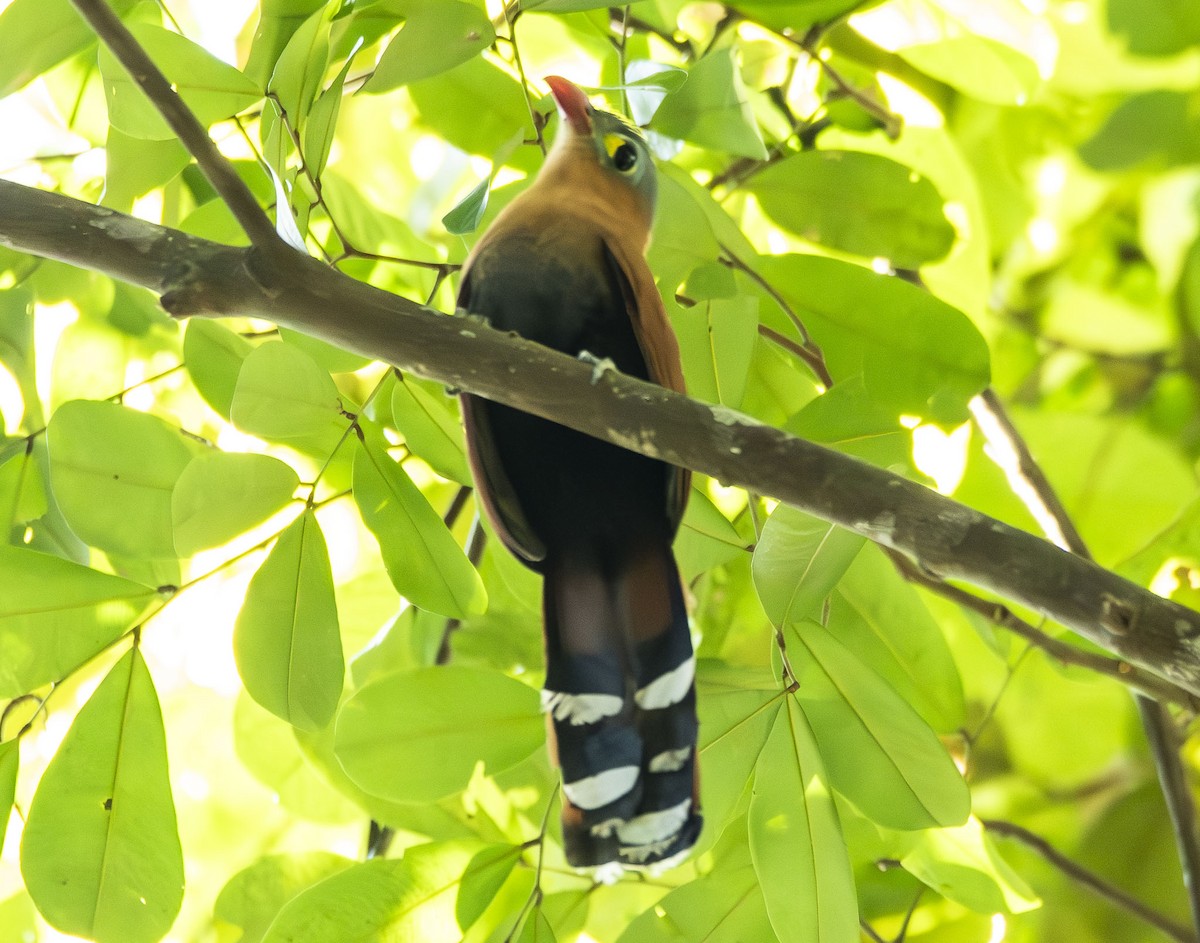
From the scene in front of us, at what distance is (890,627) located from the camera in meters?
1.69

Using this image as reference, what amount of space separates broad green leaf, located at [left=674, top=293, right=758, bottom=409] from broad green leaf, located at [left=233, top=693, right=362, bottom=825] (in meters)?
0.91

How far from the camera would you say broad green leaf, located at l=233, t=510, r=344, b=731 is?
1.37 metres

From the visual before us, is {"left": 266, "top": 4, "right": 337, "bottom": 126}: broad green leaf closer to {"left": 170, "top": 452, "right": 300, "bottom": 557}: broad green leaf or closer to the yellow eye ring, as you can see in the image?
{"left": 170, "top": 452, "right": 300, "bottom": 557}: broad green leaf

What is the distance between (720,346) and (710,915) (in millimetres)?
716

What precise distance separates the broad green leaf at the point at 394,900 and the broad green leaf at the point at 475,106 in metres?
1.08

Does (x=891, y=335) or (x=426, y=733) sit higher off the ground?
(x=891, y=335)

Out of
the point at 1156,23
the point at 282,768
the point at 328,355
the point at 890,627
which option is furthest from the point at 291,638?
the point at 1156,23

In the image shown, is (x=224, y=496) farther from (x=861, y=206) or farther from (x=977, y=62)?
(x=977, y=62)

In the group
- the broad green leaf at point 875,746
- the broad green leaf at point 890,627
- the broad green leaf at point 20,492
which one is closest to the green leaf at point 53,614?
the broad green leaf at point 20,492

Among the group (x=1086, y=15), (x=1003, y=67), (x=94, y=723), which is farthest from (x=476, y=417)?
(x=1086, y=15)

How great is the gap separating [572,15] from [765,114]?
1.26 ft

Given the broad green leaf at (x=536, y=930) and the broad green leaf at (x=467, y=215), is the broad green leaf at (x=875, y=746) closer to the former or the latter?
the broad green leaf at (x=536, y=930)

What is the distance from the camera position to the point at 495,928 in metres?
1.53

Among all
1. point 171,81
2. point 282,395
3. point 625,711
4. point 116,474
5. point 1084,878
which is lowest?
point 1084,878
